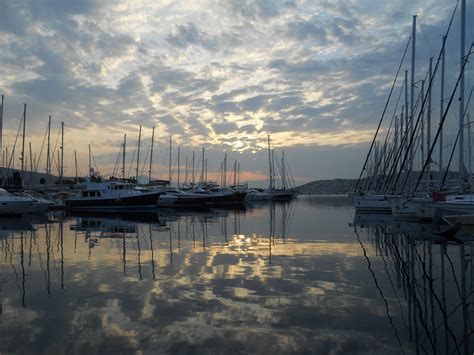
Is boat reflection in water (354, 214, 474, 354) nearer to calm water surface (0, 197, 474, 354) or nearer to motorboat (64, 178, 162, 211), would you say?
calm water surface (0, 197, 474, 354)

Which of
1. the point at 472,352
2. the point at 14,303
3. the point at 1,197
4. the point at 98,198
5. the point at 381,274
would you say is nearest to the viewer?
the point at 472,352

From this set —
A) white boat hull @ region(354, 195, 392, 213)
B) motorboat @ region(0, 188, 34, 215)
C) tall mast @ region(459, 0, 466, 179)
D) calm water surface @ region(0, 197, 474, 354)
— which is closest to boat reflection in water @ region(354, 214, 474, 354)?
calm water surface @ region(0, 197, 474, 354)

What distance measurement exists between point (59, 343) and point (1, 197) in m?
31.6

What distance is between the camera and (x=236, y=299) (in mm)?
8781

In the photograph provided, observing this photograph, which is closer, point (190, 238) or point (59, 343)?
point (59, 343)

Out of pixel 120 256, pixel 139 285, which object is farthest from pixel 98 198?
pixel 139 285

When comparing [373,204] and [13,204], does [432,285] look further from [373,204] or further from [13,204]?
[13,204]

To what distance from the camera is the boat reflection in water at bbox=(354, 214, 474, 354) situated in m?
6.74

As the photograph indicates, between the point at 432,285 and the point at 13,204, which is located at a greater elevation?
the point at 13,204

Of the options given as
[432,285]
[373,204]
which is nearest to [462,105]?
[373,204]

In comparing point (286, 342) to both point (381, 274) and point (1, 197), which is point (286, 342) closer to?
point (381, 274)

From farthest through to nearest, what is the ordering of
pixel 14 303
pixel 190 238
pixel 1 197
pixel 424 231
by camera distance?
pixel 1 197 → pixel 424 231 → pixel 190 238 → pixel 14 303

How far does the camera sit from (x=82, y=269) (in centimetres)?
1192

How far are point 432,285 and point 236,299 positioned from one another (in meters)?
4.67
